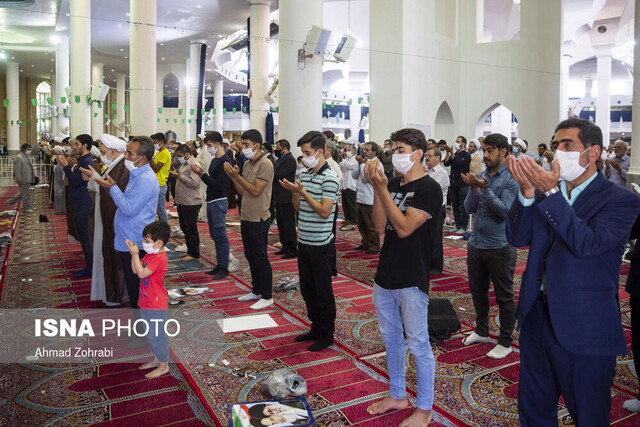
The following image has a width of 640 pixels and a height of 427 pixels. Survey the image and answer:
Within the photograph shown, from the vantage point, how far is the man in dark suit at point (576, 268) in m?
1.87

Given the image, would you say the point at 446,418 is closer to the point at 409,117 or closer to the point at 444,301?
the point at 444,301

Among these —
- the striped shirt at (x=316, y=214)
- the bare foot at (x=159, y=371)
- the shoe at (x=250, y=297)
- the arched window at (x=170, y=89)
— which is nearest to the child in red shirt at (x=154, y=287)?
the bare foot at (x=159, y=371)

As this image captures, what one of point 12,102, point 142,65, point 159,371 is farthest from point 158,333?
point 12,102

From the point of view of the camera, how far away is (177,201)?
6.66 meters

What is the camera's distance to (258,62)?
1673 cm

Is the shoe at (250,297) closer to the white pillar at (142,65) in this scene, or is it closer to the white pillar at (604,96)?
the white pillar at (142,65)

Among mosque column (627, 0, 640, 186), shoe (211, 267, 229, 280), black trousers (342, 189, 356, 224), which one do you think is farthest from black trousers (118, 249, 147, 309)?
mosque column (627, 0, 640, 186)

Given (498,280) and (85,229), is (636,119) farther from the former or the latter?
(85,229)

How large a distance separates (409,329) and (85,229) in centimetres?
449

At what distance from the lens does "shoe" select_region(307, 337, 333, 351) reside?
3.80m

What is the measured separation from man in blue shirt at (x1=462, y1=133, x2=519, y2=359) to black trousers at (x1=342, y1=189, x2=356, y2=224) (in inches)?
221

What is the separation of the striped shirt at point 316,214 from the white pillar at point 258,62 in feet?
42.9

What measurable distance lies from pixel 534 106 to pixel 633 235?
14530 millimetres

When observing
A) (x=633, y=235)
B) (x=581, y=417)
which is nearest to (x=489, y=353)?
(x=633, y=235)
